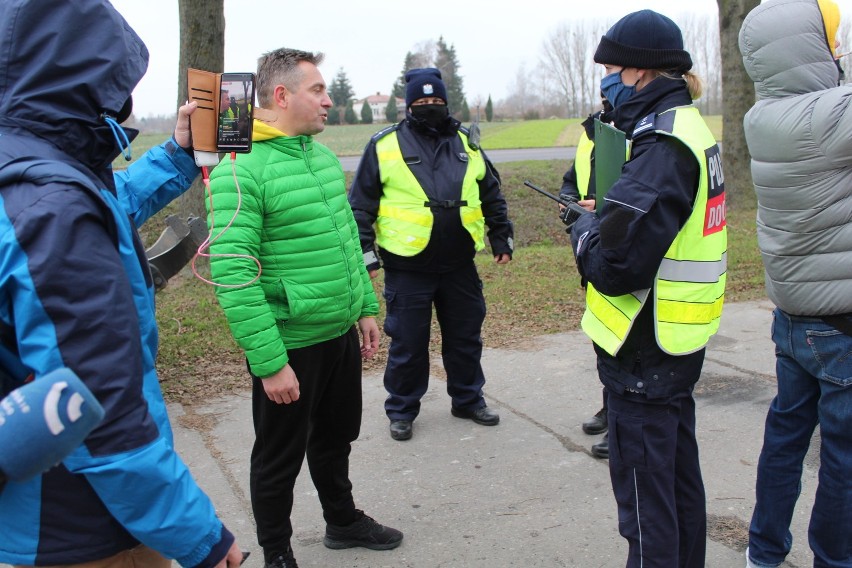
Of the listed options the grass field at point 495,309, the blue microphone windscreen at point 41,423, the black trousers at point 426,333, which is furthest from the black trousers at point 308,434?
the grass field at point 495,309

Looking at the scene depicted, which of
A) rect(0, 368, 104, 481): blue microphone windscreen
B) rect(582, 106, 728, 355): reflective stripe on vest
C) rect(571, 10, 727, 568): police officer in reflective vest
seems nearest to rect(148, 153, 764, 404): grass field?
rect(571, 10, 727, 568): police officer in reflective vest

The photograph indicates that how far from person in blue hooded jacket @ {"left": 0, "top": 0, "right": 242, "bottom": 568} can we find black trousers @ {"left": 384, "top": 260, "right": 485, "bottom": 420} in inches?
114

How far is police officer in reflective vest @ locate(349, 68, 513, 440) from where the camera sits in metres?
4.62

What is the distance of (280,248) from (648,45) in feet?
4.95

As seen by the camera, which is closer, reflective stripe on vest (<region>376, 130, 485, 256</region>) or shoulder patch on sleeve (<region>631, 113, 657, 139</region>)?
shoulder patch on sleeve (<region>631, 113, 657, 139</region>)

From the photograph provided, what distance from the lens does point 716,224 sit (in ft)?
8.52

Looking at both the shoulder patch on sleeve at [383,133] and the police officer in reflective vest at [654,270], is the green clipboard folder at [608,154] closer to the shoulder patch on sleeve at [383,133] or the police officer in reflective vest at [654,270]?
the police officer in reflective vest at [654,270]

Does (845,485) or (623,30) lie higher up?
(623,30)

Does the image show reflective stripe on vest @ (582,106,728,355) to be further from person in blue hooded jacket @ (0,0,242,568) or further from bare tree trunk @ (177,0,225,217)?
bare tree trunk @ (177,0,225,217)

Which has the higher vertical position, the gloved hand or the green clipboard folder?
the green clipboard folder

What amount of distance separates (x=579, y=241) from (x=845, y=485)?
1.31 m

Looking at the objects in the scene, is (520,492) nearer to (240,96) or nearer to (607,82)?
(607,82)

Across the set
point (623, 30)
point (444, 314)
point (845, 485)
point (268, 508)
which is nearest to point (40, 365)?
point (268, 508)

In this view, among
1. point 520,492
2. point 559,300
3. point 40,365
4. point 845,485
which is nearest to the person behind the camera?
point 40,365
